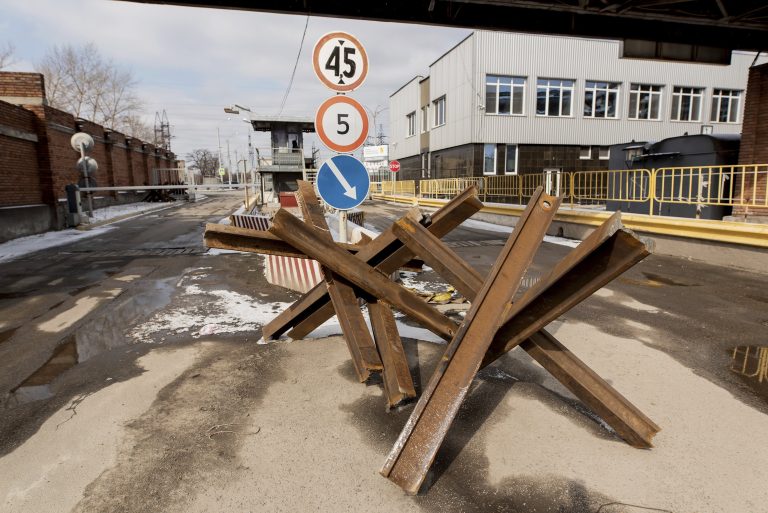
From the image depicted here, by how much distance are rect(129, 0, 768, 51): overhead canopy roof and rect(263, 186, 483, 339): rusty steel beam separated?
727 centimetres

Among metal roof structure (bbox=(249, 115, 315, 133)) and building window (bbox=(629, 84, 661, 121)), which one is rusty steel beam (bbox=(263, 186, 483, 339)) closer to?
metal roof structure (bbox=(249, 115, 315, 133))

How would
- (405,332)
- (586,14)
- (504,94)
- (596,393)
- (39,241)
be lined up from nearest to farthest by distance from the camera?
(596,393) < (405,332) < (586,14) < (39,241) < (504,94)

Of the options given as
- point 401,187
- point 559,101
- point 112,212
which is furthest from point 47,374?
point 401,187

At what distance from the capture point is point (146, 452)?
2502 mm

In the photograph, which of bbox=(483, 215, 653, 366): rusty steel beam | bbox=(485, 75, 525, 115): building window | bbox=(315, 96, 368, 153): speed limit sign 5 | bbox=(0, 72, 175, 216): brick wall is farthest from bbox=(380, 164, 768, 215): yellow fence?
bbox=(0, 72, 175, 216): brick wall

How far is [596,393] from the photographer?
2469 mm

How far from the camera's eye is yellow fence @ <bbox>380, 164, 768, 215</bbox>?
916 cm

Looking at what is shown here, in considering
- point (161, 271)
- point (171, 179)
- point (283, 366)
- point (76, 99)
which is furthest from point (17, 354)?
point (76, 99)

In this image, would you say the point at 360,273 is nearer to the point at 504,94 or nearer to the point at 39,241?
the point at 39,241

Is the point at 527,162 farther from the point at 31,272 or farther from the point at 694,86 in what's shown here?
the point at 31,272

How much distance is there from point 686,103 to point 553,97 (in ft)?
35.4

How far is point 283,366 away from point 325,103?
3.08m

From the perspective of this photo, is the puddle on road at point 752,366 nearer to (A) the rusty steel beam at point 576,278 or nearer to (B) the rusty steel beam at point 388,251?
(A) the rusty steel beam at point 576,278

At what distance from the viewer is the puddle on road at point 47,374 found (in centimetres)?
333
